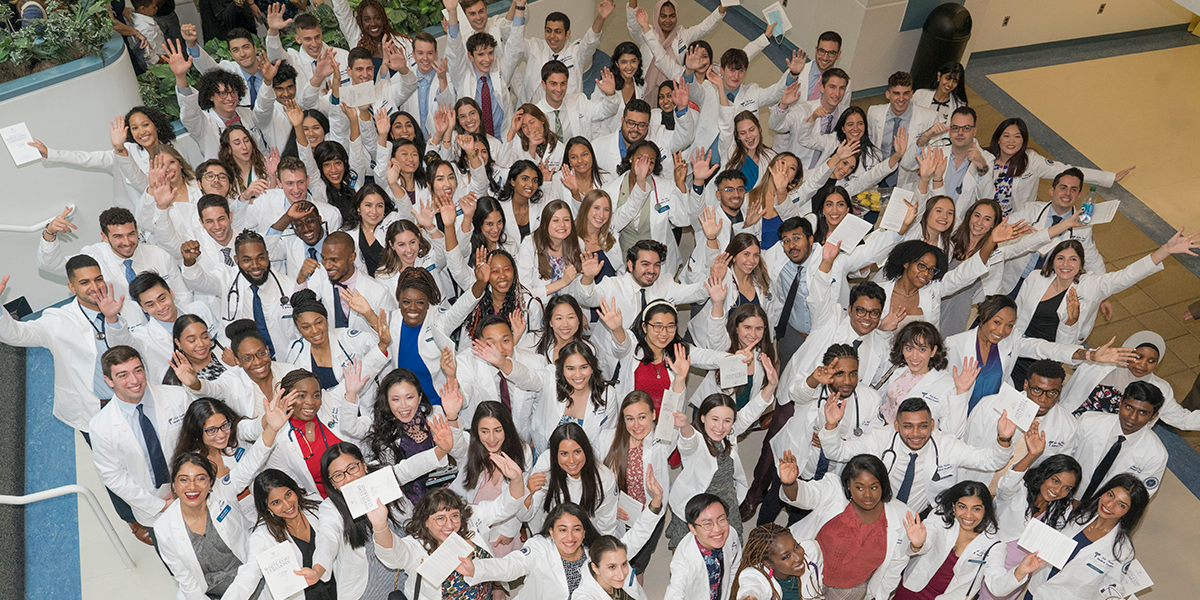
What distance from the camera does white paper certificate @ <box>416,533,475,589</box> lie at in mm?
3811

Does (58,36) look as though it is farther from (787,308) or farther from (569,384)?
(787,308)

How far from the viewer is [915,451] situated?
15.0 feet

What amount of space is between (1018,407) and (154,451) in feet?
14.4

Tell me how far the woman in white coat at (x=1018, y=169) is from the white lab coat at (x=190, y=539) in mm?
5702

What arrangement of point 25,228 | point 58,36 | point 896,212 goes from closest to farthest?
point 896,212 < point 58,36 < point 25,228

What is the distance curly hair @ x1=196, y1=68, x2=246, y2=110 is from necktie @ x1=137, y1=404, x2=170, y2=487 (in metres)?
3.06

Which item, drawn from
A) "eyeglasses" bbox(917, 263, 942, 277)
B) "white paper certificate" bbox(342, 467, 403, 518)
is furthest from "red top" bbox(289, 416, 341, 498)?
"eyeglasses" bbox(917, 263, 942, 277)

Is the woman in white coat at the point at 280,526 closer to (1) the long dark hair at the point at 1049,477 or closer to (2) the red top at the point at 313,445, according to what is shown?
(2) the red top at the point at 313,445

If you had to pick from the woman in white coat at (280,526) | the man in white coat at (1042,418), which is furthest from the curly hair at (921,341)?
the woman in white coat at (280,526)

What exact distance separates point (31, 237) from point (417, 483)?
4.01 metres

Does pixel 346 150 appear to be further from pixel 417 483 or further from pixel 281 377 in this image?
pixel 417 483

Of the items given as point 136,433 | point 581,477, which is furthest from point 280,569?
point 581,477

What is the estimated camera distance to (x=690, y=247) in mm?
7832

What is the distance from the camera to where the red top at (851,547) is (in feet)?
14.4
